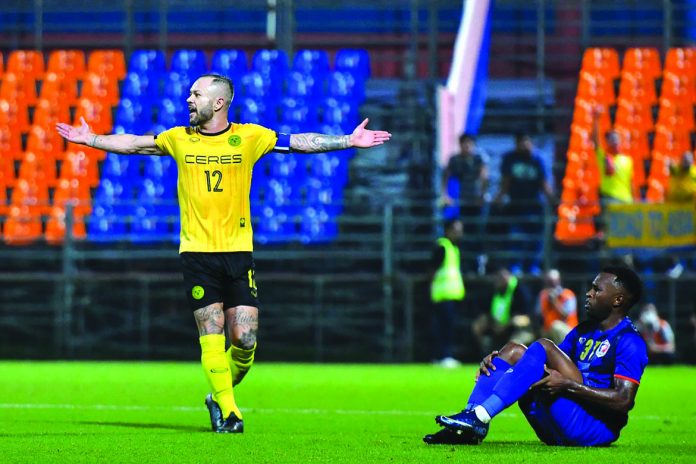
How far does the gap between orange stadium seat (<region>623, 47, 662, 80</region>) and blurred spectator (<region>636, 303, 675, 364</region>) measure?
548cm

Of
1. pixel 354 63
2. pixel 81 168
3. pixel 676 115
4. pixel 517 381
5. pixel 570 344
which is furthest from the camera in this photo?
pixel 354 63

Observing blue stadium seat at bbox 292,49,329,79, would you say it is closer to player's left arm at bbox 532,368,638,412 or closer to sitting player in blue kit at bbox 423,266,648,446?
sitting player in blue kit at bbox 423,266,648,446

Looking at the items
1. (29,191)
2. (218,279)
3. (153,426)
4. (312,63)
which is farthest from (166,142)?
(312,63)

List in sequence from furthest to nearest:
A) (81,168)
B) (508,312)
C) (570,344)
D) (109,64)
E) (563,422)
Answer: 1. (109,64)
2. (81,168)
3. (508,312)
4. (570,344)
5. (563,422)

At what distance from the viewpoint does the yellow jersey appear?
905 centimetres

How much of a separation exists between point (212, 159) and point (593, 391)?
281cm

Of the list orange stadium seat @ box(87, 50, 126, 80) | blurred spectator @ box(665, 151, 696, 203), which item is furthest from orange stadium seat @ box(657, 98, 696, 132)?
orange stadium seat @ box(87, 50, 126, 80)

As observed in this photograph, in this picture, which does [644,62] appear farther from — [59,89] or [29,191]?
[29,191]

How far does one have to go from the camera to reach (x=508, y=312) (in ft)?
64.0

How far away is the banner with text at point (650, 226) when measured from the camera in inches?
776

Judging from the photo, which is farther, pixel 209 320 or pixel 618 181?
pixel 618 181

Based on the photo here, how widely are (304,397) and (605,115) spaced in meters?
11.5

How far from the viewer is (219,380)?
8891 mm

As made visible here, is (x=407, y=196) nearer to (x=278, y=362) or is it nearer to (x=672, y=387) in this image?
(x=278, y=362)
